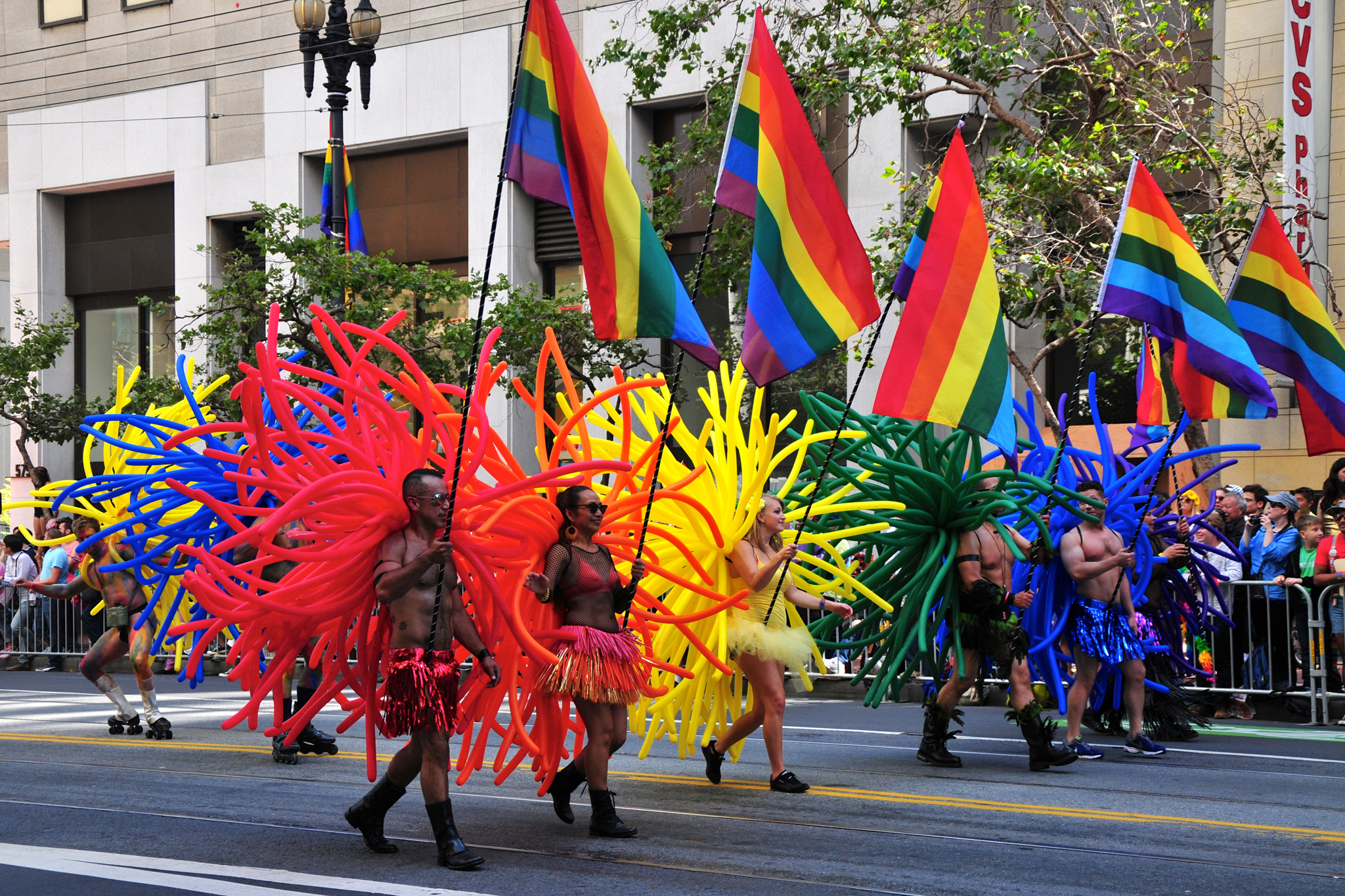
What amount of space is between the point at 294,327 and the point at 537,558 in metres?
12.6

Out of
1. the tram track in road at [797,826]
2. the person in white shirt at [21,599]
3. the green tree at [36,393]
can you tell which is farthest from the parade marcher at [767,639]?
the green tree at [36,393]

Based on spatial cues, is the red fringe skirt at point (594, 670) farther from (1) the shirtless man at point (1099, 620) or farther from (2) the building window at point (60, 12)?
(2) the building window at point (60, 12)

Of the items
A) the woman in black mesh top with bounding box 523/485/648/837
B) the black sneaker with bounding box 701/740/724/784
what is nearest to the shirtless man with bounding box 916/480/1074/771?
the black sneaker with bounding box 701/740/724/784

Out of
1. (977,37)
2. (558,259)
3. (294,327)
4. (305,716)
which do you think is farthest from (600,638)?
(558,259)

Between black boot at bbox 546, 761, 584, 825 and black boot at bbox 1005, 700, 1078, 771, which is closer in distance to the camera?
black boot at bbox 546, 761, 584, 825

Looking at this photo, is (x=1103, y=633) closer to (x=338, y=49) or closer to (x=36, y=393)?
(x=338, y=49)

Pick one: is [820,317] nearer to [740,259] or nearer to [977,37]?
[977,37]

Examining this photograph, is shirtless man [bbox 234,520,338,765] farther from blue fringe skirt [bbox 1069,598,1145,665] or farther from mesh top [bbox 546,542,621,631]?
blue fringe skirt [bbox 1069,598,1145,665]

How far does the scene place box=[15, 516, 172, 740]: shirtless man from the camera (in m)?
11.4

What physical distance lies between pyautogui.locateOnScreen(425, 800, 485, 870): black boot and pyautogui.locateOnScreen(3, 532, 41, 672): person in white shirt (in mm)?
14447

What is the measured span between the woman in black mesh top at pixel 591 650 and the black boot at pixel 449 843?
813 mm

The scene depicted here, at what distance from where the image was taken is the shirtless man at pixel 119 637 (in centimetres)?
1136

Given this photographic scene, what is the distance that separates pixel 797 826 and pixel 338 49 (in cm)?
1104

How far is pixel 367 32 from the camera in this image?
1548 centimetres
